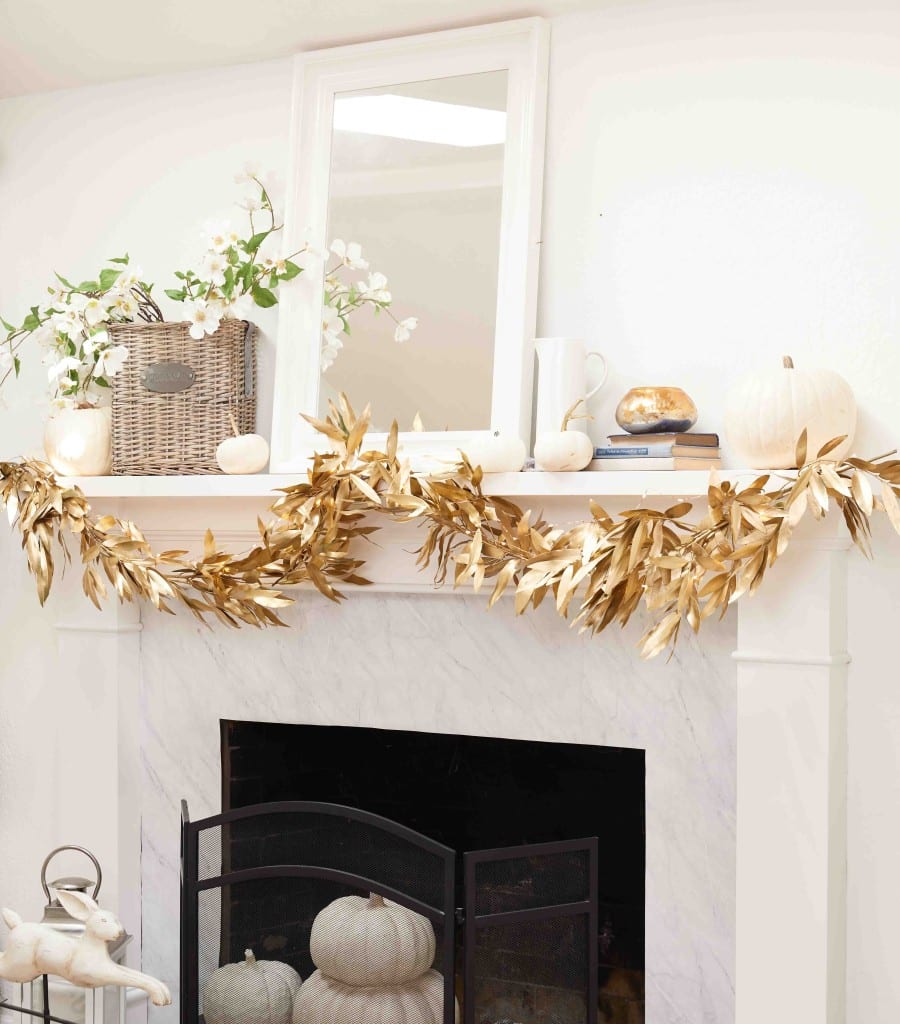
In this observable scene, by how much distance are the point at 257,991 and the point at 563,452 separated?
1.19 metres

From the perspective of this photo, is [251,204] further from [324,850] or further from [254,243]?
[324,850]

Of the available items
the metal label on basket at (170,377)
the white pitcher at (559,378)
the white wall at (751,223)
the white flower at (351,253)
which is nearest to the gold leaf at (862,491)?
the white wall at (751,223)

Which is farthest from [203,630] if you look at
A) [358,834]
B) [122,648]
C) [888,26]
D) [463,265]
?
[888,26]

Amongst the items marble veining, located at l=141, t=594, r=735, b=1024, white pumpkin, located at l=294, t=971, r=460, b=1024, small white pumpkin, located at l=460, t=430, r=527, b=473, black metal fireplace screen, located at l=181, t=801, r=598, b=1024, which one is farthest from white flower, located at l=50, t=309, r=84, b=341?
white pumpkin, located at l=294, t=971, r=460, b=1024

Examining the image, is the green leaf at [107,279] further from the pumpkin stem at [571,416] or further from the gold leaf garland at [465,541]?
the pumpkin stem at [571,416]

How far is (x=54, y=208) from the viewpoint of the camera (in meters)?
2.63

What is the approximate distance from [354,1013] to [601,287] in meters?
1.45

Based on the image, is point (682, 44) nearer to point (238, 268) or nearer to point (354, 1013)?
point (238, 268)

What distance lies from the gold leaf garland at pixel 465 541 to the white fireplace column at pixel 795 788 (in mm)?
97

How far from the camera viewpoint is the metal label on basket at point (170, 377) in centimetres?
229

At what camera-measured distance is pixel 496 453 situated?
79.1 inches

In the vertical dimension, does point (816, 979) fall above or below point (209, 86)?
below

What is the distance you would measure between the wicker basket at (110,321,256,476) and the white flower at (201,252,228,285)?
9 cm

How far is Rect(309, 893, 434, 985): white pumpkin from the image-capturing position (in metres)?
2.07
